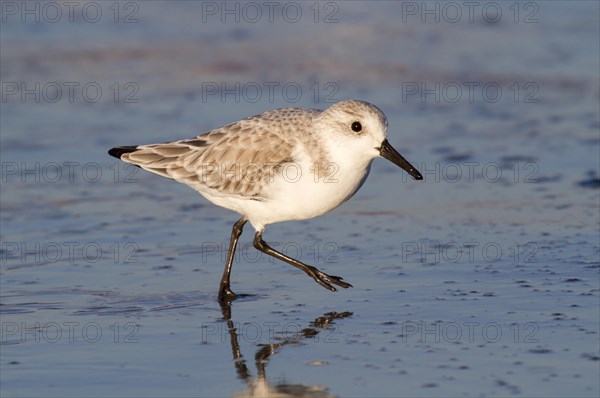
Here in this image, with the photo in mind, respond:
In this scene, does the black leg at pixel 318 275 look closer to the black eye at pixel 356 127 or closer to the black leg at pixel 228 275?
the black leg at pixel 228 275

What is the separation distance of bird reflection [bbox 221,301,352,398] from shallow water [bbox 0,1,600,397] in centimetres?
2

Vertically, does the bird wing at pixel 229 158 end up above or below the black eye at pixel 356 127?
below

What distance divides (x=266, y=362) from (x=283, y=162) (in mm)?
1764

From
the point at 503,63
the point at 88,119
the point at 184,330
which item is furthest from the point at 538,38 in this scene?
the point at 184,330

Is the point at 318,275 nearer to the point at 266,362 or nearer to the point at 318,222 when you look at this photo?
the point at 266,362

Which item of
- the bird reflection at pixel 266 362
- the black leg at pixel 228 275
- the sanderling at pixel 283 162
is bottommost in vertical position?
the bird reflection at pixel 266 362

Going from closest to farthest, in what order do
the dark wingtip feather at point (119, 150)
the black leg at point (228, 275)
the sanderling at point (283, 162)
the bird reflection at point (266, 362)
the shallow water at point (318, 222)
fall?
the bird reflection at point (266, 362) → the shallow water at point (318, 222) → the sanderling at point (283, 162) → the black leg at point (228, 275) → the dark wingtip feather at point (119, 150)

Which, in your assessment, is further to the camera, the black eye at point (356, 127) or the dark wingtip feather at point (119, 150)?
the dark wingtip feather at point (119, 150)

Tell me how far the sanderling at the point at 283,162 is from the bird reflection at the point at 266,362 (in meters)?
0.51

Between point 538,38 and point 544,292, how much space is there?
8.47m

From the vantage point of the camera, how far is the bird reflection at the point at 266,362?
5.79 metres

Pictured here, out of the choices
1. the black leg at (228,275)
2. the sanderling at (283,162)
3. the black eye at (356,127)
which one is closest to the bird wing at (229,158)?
the sanderling at (283,162)

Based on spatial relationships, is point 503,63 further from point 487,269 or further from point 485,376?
point 485,376

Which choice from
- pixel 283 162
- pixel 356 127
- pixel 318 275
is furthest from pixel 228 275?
pixel 356 127
